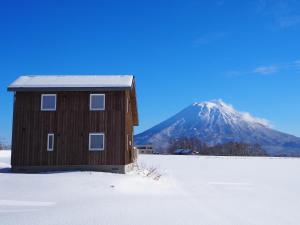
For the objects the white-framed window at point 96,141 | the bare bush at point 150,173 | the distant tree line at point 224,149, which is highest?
the distant tree line at point 224,149

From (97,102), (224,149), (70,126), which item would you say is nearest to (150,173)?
(97,102)

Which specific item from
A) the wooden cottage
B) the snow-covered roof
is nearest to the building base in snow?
the wooden cottage

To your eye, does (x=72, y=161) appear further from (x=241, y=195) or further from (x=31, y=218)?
(x=31, y=218)

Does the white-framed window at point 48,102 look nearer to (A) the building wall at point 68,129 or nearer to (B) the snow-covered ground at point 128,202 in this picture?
(A) the building wall at point 68,129

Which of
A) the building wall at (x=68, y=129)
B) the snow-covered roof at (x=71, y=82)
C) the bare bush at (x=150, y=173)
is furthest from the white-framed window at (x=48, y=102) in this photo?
the bare bush at (x=150, y=173)

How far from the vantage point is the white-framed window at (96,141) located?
94.9 ft

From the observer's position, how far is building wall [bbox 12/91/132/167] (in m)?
28.8

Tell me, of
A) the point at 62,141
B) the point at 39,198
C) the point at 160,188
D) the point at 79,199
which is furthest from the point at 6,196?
the point at 62,141

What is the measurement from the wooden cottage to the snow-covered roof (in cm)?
7

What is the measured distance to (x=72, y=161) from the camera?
1135 inches

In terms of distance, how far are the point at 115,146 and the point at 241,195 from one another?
31.0 feet

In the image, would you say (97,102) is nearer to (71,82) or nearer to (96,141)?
(71,82)

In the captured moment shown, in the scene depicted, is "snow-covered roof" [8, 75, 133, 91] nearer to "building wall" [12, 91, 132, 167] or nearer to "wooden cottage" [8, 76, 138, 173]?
"wooden cottage" [8, 76, 138, 173]

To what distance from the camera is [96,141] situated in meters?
29.0
